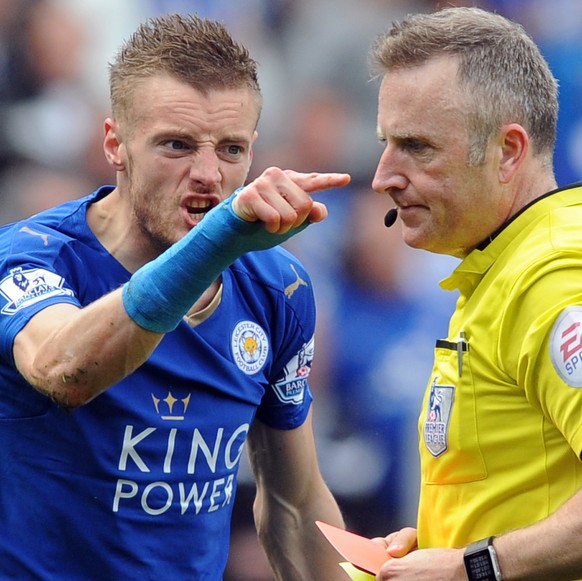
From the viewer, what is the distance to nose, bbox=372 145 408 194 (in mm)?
2539

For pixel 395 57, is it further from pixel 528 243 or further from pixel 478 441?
pixel 478 441

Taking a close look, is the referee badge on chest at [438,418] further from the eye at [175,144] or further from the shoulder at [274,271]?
the eye at [175,144]

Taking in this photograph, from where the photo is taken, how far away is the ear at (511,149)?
2.48 m

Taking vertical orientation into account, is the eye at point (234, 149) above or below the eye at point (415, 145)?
above

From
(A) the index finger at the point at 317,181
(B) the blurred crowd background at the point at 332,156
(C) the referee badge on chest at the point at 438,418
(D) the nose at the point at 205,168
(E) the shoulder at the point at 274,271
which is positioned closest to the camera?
(A) the index finger at the point at 317,181

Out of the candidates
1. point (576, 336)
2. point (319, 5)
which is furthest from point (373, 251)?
point (576, 336)

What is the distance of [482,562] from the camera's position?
220 centimetres

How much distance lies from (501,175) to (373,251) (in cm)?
196

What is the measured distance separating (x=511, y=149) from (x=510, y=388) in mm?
Result: 557

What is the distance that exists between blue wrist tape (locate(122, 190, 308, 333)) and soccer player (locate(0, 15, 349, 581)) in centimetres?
26

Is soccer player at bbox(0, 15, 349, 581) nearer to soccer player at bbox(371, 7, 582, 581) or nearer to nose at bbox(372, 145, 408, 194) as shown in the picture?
nose at bbox(372, 145, 408, 194)

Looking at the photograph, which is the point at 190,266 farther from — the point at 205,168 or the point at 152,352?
the point at 205,168

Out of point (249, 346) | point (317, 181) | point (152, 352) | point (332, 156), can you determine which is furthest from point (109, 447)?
point (332, 156)

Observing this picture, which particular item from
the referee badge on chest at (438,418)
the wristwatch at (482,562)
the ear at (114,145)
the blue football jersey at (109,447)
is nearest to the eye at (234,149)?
the ear at (114,145)
